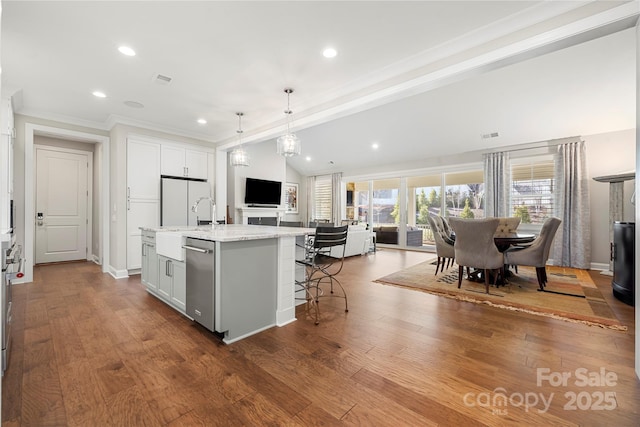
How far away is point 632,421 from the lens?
1.69 m

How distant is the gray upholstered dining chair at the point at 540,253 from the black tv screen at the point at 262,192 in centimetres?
521

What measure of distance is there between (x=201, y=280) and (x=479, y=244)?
3.36 m

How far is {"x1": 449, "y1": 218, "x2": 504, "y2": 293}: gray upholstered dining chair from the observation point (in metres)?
3.79

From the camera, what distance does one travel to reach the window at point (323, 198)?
31.8 feet

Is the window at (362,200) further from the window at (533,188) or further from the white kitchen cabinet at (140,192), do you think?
the white kitchen cabinet at (140,192)

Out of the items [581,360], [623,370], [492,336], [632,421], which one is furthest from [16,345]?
[623,370]

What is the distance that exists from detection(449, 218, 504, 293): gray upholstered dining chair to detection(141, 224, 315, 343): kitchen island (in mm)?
2256

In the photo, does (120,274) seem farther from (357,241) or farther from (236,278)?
(357,241)

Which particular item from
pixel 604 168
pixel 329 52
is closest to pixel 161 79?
pixel 329 52

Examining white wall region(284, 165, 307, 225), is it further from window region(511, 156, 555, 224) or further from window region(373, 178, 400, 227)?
window region(511, 156, 555, 224)

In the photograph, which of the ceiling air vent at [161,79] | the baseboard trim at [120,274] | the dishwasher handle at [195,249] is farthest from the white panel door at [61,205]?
the dishwasher handle at [195,249]

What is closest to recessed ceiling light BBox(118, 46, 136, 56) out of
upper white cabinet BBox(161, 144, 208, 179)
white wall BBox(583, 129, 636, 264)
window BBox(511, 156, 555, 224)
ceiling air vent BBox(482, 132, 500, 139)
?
upper white cabinet BBox(161, 144, 208, 179)

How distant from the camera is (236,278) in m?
2.56

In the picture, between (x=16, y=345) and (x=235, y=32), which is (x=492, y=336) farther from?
(x=16, y=345)
